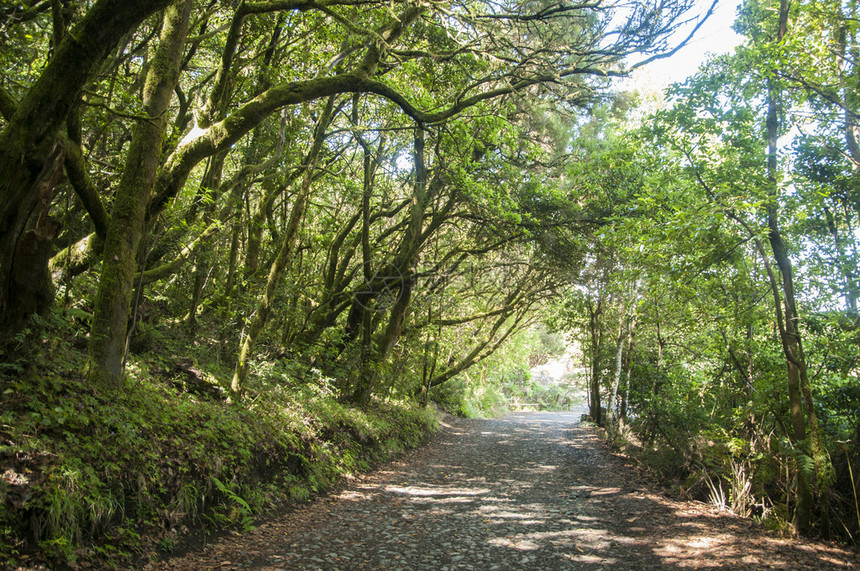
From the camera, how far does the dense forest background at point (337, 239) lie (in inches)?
182

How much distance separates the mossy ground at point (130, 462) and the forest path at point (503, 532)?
42 centimetres

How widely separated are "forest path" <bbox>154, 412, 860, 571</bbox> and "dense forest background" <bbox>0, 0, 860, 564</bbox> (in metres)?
0.55

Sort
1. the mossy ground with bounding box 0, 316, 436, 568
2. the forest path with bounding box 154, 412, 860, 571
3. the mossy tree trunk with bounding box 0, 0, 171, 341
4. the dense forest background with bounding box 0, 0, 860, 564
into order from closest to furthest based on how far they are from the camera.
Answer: the mossy ground with bounding box 0, 316, 436, 568, the mossy tree trunk with bounding box 0, 0, 171, 341, the dense forest background with bounding box 0, 0, 860, 564, the forest path with bounding box 154, 412, 860, 571

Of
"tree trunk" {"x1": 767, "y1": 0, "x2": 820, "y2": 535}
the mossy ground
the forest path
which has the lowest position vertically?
the forest path

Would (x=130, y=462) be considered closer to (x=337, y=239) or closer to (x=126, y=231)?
(x=126, y=231)

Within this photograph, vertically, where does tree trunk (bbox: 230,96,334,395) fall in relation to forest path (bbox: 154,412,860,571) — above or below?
above

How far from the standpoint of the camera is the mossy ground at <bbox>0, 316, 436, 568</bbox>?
3.75m

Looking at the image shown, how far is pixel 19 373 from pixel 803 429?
9.21 meters

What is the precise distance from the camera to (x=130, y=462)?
15.4ft

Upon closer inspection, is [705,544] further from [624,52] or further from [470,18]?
[470,18]

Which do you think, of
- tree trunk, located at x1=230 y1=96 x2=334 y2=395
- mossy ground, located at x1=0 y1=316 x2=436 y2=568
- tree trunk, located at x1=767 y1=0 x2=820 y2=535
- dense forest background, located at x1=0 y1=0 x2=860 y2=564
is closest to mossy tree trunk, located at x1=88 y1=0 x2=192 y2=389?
dense forest background, located at x1=0 y1=0 x2=860 y2=564

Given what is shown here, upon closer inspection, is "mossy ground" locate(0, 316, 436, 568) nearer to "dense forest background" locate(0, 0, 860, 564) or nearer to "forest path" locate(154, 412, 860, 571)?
"dense forest background" locate(0, 0, 860, 564)

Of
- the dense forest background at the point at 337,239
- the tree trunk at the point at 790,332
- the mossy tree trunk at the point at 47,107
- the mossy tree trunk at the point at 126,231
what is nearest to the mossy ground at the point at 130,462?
the dense forest background at the point at 337,239

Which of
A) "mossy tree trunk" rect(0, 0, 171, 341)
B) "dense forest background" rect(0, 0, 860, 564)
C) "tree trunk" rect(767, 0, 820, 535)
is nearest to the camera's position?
"mossy tree trunk" rect(0, 0, 171, 341)
